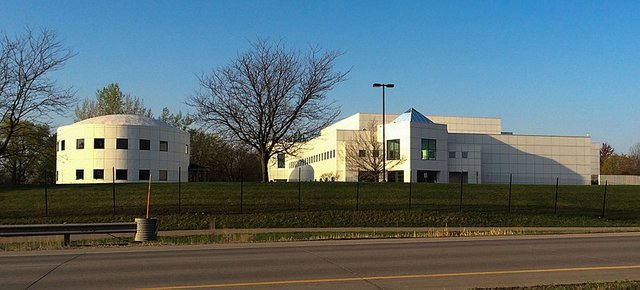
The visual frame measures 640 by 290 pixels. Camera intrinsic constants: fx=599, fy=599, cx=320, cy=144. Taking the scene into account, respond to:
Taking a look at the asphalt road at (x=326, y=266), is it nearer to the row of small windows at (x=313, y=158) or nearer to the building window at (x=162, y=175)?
the building window at (x=162, y=175)

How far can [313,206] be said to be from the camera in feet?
98.8

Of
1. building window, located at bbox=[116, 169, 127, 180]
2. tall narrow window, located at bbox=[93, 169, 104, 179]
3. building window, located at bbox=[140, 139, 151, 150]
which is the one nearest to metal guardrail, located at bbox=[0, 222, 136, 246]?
building window, located at bbox=[116, 169, 127, 180]

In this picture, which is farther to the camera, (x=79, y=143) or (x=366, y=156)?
(x=366, y=156)

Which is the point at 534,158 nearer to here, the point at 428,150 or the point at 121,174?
the point at 428,150

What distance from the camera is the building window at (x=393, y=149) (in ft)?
236

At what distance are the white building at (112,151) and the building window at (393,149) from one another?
86.7 ft

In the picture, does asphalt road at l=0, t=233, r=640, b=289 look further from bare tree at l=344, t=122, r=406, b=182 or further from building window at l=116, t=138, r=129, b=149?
bare tree at l=344, t=122, r=406, b=182

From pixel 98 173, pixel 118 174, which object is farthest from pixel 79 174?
pixel 118 174

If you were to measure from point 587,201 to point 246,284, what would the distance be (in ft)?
94.6

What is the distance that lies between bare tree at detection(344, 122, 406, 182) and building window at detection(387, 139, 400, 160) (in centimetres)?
57

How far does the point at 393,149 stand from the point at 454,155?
9819 millimetres

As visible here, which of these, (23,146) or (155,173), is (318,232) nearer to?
(23,146)

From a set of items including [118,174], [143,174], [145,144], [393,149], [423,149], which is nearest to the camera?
[118,174]

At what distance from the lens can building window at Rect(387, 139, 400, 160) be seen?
236 ft
